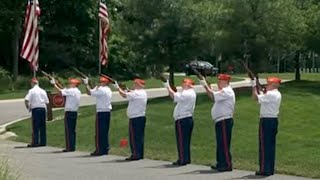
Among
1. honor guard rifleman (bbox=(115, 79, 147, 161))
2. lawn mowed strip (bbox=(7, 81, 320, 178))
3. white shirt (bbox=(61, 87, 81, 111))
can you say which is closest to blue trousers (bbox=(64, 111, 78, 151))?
white shirt (bbox=(61, 87, 81, 111))

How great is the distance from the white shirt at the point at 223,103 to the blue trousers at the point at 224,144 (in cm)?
12

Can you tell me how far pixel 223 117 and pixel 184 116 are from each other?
1.10 metres

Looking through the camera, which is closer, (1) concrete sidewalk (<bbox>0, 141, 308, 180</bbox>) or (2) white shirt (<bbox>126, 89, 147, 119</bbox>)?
(1) concrete sidewalk (<bbox>0, 141, 308, 180</bbox>)

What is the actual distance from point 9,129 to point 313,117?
32.7 ft

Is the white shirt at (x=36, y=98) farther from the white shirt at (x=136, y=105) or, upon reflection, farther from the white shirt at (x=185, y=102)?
the white shirt at (x=185, y=102)

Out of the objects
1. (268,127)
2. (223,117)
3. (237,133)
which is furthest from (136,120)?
(237,133)

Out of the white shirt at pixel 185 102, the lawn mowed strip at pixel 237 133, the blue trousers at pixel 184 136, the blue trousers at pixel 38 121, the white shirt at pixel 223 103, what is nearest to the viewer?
the white shirt at pixel 223 103

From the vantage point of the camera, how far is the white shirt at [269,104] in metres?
12.8

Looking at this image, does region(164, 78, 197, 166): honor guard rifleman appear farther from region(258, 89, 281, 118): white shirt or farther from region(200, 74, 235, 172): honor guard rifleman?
region(258, 89, 281, 118): white shirt

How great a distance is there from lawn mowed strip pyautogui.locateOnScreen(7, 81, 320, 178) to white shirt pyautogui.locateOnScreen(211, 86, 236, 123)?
4.07 feet

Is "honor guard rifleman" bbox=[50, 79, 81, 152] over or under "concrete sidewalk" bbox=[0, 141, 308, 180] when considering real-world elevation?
over

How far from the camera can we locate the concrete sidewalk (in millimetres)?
12836

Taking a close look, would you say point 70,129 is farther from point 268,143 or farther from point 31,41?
point 31,41

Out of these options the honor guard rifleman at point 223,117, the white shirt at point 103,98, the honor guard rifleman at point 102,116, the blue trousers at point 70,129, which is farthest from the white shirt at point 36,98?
the honor guard rifleman at point 223,117
